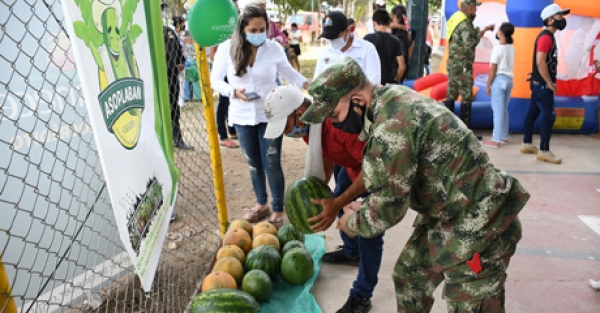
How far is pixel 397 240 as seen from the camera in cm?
434

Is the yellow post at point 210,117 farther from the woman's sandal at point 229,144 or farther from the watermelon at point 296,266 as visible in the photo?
the woman's sandal at point 229,144

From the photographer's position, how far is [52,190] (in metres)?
2.84

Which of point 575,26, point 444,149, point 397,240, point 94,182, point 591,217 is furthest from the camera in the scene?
point 575,26

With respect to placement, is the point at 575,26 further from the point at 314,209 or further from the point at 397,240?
the point at 314,209

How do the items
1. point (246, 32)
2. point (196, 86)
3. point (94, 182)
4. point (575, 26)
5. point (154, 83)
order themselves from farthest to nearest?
1. point (196, 86)
2. point (575, 26)
3. point (246, 32)
4. point (94, 182)
5. point (154, 83)

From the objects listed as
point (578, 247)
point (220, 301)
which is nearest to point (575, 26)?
point (578, 247)

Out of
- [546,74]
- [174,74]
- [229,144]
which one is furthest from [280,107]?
[229,144]

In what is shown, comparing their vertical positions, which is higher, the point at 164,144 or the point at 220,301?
the point at 164,144

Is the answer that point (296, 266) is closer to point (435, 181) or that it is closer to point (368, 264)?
point (368, 264)

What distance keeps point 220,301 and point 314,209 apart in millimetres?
849

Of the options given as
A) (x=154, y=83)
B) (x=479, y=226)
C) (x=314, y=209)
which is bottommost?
(x=314, y=209)

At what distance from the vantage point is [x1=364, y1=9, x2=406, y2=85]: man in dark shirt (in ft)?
20.9

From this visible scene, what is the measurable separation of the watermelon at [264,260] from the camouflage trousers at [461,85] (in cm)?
512

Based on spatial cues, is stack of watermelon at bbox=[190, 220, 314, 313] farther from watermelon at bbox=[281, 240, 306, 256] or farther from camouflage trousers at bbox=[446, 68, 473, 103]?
camouflage trousers at bbox=[446, 68, 473, 103]
